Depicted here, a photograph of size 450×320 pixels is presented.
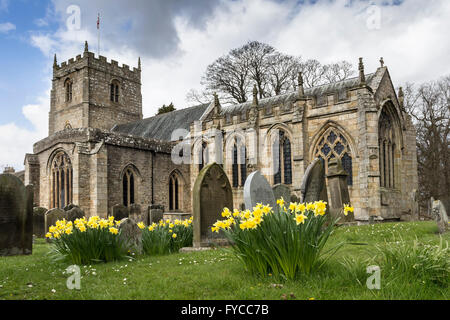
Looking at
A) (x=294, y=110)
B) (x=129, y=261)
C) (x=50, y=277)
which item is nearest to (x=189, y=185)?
(x=294, y=110)

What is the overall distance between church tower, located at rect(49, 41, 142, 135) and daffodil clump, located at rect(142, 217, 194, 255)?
24.4 metres

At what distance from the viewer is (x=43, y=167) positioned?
19719mm

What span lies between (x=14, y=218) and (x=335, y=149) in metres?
13.8

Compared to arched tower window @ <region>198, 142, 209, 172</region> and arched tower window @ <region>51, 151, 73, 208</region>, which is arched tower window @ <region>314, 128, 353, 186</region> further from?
arched tower window @ <region>51, 151, 73, 208</region>

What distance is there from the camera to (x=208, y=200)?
812cm

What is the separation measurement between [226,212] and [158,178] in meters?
16.4

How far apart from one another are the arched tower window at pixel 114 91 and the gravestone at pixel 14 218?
2579cm

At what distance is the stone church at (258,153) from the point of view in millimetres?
17156

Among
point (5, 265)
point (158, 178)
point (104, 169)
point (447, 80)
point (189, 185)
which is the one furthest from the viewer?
point (447, 80)

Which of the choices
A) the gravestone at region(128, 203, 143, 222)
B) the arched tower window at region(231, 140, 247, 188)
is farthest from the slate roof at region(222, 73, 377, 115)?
the gravestone at region(128, 203, 143, 222)

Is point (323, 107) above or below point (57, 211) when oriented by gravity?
above

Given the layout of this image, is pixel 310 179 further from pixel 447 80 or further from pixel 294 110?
pixel 447 80

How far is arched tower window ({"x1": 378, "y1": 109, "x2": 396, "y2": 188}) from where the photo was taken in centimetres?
1830

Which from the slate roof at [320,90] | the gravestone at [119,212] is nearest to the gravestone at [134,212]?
the gravestone at [119,212]
